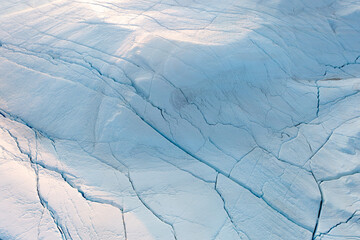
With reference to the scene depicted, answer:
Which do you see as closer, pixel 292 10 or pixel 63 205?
pixel 63 205

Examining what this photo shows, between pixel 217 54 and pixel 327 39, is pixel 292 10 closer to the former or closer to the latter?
pixel 327 39

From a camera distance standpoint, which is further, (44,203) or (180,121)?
(180,121)

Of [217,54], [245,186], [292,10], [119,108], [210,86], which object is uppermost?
[292,10]

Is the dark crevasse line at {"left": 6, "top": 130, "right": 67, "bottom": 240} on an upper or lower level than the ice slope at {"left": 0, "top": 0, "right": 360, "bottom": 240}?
lower

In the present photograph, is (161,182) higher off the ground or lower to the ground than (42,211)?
higher

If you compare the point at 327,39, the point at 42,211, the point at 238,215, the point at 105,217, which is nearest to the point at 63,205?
the point at 42,211

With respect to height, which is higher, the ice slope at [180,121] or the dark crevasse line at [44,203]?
the ice slope at [180,121]

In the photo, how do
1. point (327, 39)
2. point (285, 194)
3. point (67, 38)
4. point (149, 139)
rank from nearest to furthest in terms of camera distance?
point (285, 194), point (149, 139), point (67, 38), point (327, 39)

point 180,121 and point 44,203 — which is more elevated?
point 180,121
